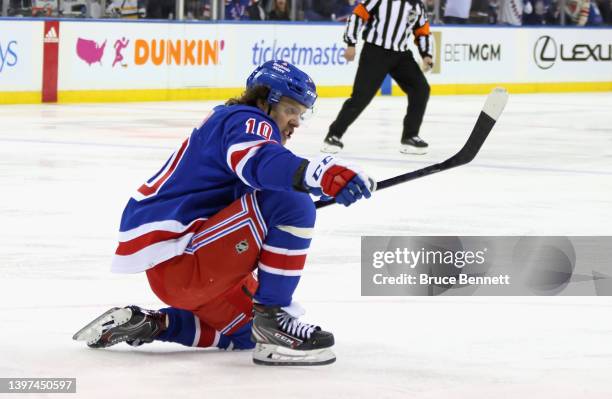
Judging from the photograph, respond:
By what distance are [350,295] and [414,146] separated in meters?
5.00

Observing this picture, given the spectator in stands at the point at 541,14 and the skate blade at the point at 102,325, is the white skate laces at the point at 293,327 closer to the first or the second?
the skate blade at the point at 102,325

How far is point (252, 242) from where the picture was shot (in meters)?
3.08

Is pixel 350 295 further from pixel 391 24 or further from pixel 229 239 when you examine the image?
pixel 391 24

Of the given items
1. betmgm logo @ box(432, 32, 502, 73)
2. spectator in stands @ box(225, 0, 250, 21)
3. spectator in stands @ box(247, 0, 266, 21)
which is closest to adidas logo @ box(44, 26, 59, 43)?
spectator in stands @ box(225, 0, 250, 21)

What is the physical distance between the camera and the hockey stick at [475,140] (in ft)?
10.5

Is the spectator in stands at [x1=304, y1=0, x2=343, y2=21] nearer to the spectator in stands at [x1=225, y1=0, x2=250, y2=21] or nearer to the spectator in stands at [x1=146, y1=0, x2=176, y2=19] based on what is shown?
the spectator in stands at [x1=225, y1=0, x2=250, y2=21]

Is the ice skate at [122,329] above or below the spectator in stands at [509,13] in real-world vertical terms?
above

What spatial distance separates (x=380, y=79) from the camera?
9.29 metres

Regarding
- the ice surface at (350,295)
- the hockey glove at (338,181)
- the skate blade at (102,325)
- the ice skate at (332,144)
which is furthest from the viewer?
the ice skate at (332,144)

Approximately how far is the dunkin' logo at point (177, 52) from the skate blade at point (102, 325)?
1026 centimetres

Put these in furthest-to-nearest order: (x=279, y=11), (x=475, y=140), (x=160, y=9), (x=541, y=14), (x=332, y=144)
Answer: (x=541, y=14) → (x=279, y=11) → (x=160, y=9) → (x=332, y=144) → (x=475, y=140)

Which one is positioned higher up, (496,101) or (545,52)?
(496,101)

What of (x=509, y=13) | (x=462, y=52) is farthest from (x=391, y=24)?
(x=509, y=13)

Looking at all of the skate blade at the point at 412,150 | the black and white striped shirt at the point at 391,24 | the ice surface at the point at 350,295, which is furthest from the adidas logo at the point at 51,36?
the skate blade at the point at 412,150
